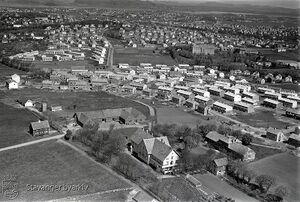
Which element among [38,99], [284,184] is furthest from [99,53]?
[284,184]

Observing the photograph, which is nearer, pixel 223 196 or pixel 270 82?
pixel 223 196

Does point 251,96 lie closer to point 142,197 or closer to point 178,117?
point 178,117

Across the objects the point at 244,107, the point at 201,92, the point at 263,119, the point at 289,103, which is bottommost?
the point at 263,119

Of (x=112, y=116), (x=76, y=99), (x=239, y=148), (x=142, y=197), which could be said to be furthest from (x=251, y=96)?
(x=142, y=197)

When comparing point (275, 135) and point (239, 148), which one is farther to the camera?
point (275, 135)

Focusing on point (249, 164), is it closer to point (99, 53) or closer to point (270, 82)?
point (270, 82)

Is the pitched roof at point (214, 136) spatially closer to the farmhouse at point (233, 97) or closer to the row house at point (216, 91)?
the farmhouse at point (233, 97)

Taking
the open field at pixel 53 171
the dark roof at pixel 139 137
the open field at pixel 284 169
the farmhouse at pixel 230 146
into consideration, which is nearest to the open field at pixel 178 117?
the farmhouse at pixel 230 146

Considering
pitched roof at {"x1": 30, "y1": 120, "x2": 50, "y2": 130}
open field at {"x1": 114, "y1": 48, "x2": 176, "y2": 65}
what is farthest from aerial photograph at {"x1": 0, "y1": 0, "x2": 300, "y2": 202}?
open field at {"x1": 114, "y1": 48, "x2": 176, "y2": 65}
